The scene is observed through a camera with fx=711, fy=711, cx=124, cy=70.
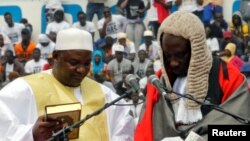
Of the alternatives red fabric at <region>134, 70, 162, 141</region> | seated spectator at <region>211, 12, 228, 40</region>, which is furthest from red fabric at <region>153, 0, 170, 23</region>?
red fabric at <region>134, 70, 162, 141</region>

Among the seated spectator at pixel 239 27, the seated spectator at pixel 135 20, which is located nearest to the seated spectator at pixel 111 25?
the seated spectator at pixel 135 20

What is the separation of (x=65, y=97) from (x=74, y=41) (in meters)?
0.46

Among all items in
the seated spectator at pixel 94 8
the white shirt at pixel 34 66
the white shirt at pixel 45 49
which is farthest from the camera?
the seated spectator at pixel 94 8

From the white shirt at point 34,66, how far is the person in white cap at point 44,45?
71 cm

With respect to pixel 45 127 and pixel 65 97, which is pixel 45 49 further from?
pixel 45 127

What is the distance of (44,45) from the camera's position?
59.9 ft

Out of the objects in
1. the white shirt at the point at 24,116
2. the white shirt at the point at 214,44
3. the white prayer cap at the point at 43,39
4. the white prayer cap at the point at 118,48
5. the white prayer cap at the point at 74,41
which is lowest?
the white prayer cap at the point at 43,39

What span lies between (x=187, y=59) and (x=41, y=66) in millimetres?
12113

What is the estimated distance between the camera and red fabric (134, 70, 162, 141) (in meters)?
5.30

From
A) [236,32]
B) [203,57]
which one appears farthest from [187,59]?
[236,32]

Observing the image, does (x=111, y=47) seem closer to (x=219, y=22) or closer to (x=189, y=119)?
(x=219, y=22)

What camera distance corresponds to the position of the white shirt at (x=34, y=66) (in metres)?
17.0

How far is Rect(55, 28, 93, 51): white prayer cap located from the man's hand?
733 millimetres

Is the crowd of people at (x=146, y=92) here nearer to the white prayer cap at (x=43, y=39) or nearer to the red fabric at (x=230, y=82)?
the red fabric at (x=230, y=82)
